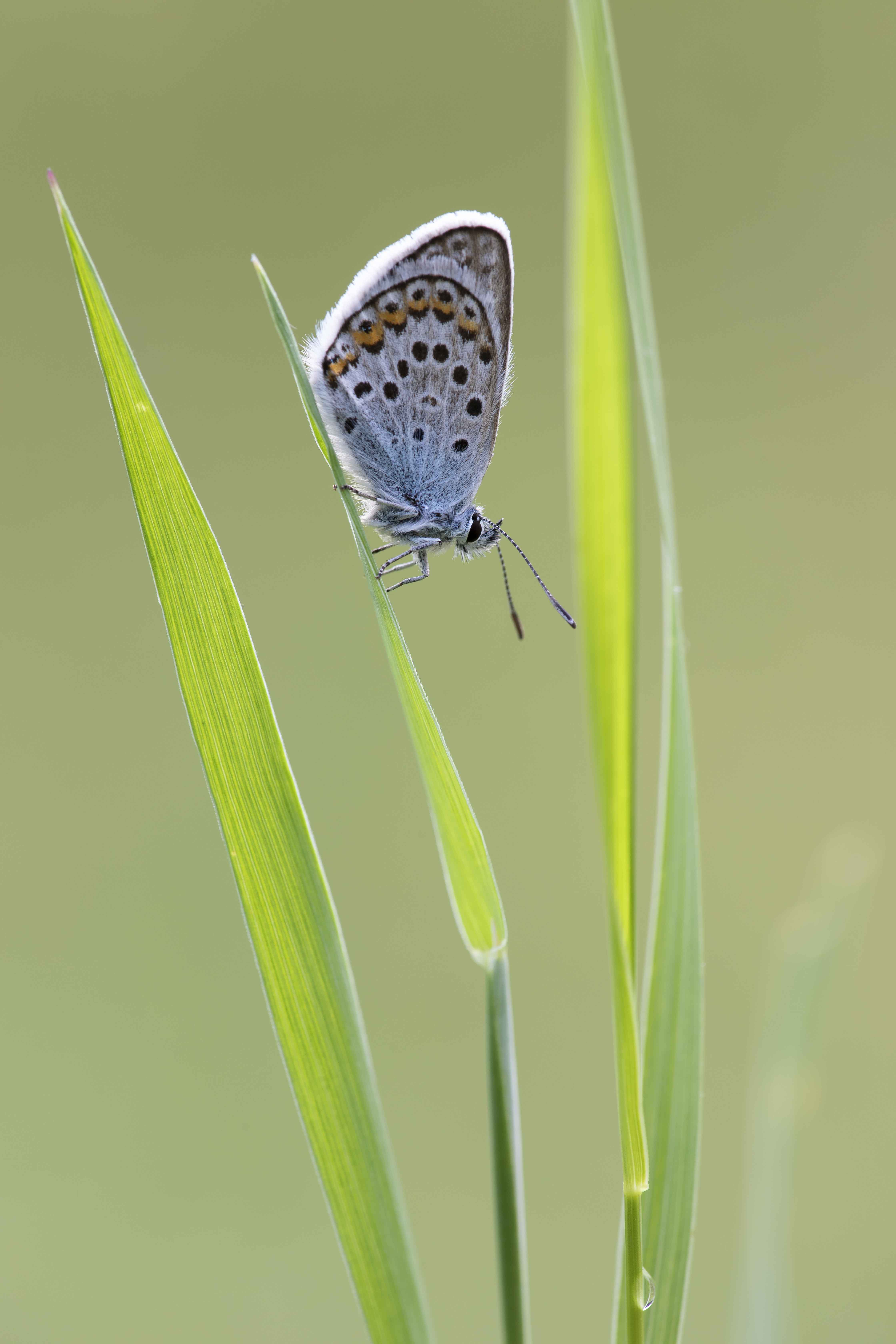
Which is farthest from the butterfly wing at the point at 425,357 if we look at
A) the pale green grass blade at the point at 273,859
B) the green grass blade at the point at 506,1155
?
the green grass blade at the point at 506,1155

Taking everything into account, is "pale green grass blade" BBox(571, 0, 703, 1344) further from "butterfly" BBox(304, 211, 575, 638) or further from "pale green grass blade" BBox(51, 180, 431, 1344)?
"butterfly" BBox(304, 211, 575, 638)

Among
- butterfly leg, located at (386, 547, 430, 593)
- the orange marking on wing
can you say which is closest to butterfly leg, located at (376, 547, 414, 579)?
butterfly leg, located at (386, 547, 430, 593)

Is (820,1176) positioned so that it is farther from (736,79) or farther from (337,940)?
(736,79)

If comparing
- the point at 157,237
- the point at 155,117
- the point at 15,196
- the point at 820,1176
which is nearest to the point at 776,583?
the point at 820,1176

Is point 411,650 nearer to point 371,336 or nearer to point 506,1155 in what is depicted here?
point 371,336

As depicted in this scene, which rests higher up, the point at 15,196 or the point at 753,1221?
the point at 15,196

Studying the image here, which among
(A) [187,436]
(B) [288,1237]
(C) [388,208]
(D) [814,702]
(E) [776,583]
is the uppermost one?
(C) [388,208]

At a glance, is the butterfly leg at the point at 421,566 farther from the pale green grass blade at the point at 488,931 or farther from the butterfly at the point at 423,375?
the pale green grass blade at the point at 488,931
